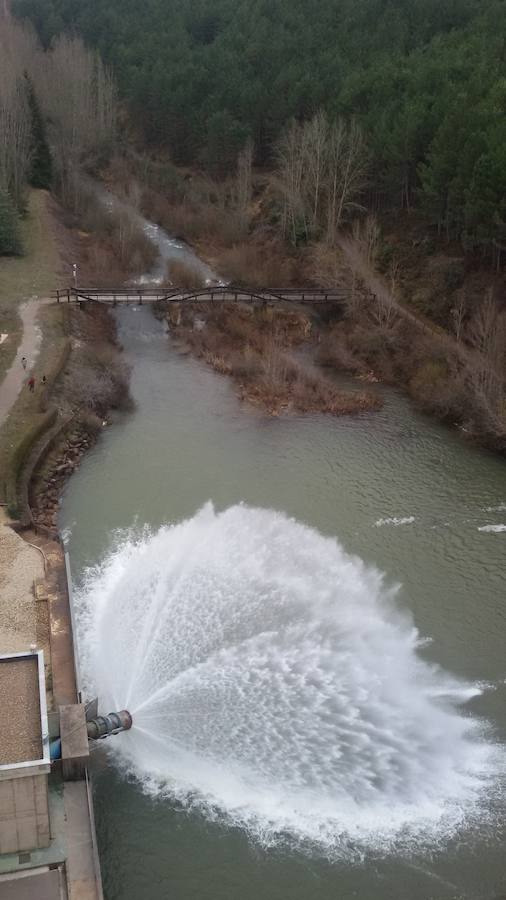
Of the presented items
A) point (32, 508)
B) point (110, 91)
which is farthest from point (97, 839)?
point (110, 91)

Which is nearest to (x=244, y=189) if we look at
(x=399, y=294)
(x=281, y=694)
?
(x=399, y=294)

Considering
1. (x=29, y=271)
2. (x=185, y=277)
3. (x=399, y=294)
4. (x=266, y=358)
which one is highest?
(x=29, y=271)

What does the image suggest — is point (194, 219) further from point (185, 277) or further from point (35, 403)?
point (35, 403)

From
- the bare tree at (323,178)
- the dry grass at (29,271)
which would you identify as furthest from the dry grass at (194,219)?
the dry grass at (29,271)

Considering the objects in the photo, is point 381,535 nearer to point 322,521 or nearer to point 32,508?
point 322,521

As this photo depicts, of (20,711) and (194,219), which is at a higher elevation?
(194,219)

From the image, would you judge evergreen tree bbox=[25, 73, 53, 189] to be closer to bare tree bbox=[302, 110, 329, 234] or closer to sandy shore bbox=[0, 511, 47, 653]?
bare tree bbox=[302, 110, 329, 234]
